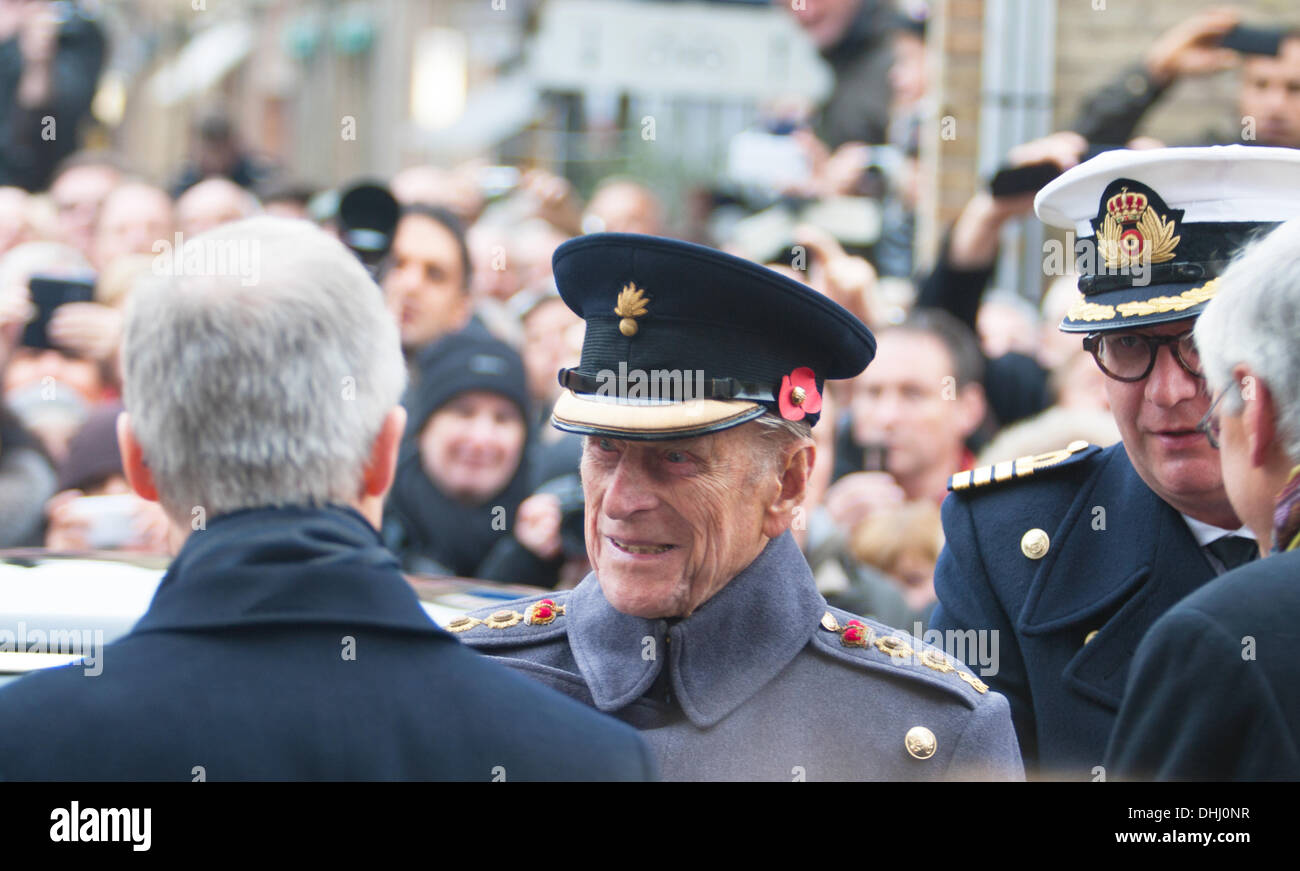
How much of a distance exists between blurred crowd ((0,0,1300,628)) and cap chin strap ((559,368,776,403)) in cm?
102

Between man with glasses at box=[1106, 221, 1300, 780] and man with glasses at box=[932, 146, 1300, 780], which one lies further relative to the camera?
man with glasses at box=[932, 146, 1300, 780]

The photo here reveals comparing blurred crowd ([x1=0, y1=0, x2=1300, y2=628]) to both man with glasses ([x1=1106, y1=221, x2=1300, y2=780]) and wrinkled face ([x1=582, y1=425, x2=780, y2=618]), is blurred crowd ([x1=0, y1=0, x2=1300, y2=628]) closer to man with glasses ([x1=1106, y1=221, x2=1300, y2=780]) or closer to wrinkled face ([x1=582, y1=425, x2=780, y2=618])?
wrinkled face ([x1=582, y1=425, x2=780, y2=618])

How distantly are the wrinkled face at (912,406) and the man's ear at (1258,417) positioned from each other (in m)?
Answer: 2.96

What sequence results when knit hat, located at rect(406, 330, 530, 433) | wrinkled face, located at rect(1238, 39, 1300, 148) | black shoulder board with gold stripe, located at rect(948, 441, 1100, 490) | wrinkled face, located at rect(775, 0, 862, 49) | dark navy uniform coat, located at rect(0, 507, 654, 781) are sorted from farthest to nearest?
wrinkled face, located at rect(775, 0, 862, 49)
wrinkled face, located at rect(1238, 39, 1300, 148)
knit hat, located at rect(406, 330, 530, 433)
black shoulder board with gold stripe, located at rect(948, 441, 1100, 490)
dark navy uniform coat, located at rect(0, 507, 654, 781)

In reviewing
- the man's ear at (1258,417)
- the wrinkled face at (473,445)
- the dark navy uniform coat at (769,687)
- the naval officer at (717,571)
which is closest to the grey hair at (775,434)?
the naval officer at (717,571)

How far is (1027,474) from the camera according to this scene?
3.31 m

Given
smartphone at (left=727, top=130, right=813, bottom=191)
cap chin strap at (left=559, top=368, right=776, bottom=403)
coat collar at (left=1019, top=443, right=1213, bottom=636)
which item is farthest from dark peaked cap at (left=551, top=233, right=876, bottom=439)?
smartphone at (left=727, top=130, right=813, bottom=191)

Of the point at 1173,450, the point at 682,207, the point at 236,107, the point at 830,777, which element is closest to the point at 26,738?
the point at 830,777

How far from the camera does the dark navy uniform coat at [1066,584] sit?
3.05 m

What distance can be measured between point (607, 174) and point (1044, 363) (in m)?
11.4

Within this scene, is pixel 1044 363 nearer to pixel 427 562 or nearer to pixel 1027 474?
pixel 427 562

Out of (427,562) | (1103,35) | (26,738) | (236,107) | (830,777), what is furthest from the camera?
(236,107)

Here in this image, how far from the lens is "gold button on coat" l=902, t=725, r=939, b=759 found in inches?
111

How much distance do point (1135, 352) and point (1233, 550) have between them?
0.41 m
